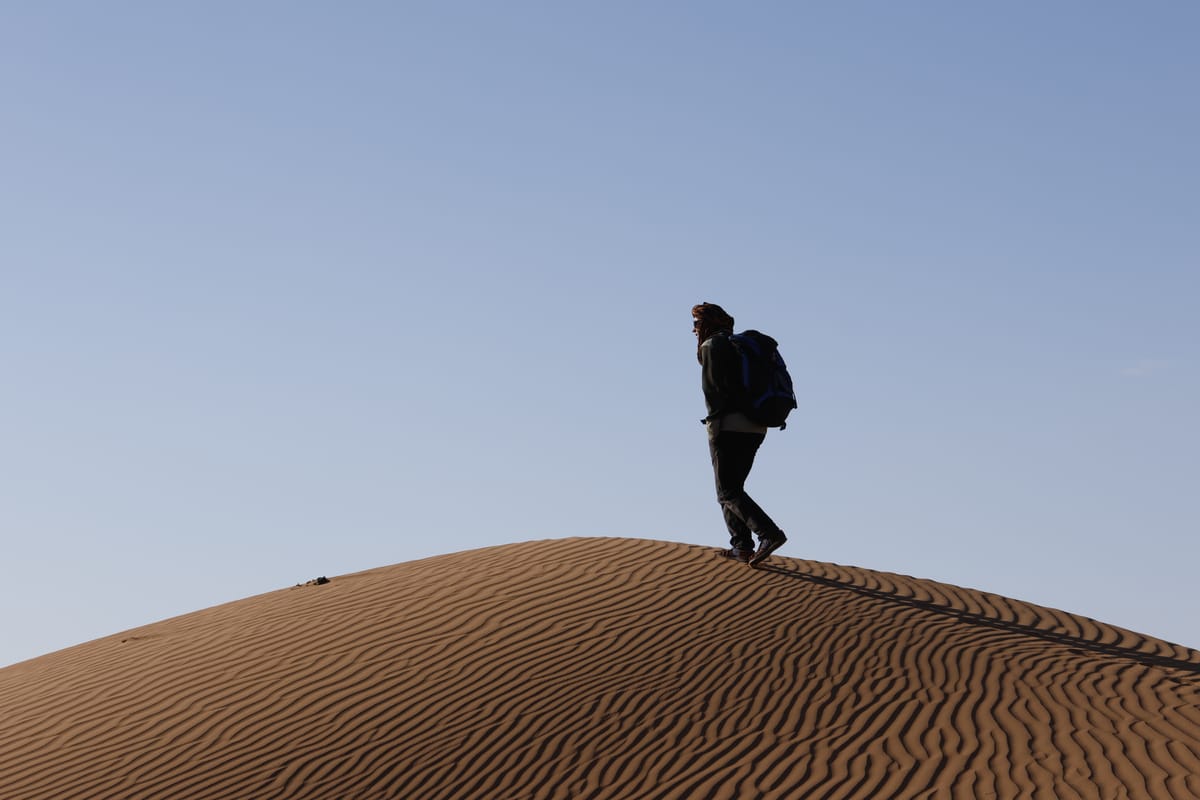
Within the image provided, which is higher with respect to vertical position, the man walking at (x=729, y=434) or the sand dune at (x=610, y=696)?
the man walking at (x=729, y=434)

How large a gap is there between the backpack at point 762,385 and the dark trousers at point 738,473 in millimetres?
273

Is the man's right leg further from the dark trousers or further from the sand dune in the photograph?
the sand dune

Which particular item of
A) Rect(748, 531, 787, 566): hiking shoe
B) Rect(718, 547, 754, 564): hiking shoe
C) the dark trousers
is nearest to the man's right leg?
the dark trousers

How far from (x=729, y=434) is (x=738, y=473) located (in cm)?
39

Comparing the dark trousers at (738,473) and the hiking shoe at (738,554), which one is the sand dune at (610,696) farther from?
the dark trousers at (738,473)

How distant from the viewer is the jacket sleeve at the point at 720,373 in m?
12.2

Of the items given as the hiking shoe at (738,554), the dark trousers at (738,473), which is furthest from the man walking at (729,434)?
the hiking shoe at (738,554)

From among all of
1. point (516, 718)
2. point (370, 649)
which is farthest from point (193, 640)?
point (516, 718)

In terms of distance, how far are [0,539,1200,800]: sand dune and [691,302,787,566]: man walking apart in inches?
29.9

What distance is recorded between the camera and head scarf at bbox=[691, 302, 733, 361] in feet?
41.3

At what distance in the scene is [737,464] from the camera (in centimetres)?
1239

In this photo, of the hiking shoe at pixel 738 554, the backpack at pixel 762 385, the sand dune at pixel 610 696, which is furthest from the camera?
the hiking shoe at pixel 738 554

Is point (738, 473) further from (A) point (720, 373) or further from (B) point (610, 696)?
(B) point (610, 696)

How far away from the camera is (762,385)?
12227mm
